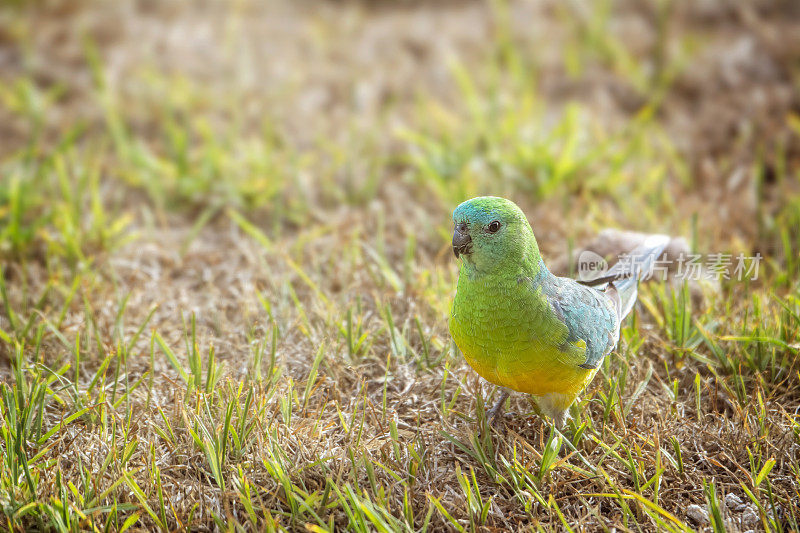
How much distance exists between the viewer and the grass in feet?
6.65

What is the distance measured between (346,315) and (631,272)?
1129mm

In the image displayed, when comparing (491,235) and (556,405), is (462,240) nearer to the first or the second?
(491,235)

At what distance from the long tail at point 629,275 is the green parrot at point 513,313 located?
0.37m

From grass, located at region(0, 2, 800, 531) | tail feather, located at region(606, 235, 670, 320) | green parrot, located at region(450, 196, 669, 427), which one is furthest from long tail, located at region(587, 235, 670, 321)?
green parrot, located at region(450, 196, 669, 427)

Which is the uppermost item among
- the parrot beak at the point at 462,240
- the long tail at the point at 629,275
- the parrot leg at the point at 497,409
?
the parrot beak at the point at 462,240

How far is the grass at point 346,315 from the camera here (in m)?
2.03

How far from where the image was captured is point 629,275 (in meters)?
2.46

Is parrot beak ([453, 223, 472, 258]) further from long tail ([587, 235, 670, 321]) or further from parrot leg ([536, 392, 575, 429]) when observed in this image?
long tail ([587, 235, 670, 321])

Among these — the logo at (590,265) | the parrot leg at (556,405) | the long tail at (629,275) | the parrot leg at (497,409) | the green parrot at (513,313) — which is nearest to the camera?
the green parrot at (513,313)

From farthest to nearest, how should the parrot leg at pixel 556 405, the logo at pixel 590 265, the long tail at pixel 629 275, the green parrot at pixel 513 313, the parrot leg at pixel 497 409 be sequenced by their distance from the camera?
the logo at pixel 590 265 < the long tail at pixel 629 275 < the parrot leg at pixel 497 409 < the parrot leg at pixel 556 405 < the green parrot at pixel 513 313

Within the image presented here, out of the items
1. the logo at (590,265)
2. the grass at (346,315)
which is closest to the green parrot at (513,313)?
the grass at (346,315)

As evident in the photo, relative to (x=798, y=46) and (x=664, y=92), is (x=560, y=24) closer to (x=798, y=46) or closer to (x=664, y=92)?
(x=664, y=92)

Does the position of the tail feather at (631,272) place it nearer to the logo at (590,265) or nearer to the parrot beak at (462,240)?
the logo at (590,265)

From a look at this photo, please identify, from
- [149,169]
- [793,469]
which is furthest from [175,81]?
[793,469]
